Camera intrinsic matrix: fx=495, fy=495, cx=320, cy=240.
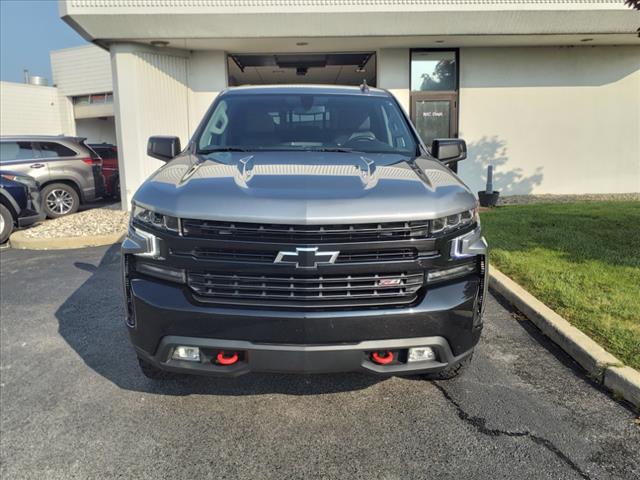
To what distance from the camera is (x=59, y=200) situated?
11219mm

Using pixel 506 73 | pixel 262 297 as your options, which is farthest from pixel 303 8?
pixel 262 297

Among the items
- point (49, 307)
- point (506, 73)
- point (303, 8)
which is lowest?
point (49, 307)

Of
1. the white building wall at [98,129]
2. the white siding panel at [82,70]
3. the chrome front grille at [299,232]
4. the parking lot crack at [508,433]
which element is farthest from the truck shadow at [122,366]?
the white building wall at [98,129]

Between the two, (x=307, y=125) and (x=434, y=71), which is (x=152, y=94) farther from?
(x=307, y=125)

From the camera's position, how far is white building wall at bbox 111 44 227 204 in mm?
10773

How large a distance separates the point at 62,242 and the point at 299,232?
7.04 m

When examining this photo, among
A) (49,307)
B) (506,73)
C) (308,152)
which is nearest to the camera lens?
(308,152)

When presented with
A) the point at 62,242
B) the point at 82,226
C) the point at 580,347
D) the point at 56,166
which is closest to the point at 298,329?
the point at 580,347

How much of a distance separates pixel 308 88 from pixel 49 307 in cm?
339

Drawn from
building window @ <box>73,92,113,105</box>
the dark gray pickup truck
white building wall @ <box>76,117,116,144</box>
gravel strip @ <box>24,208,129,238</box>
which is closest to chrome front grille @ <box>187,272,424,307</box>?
the dark gray pickup truck

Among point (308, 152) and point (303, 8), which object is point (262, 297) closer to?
point (308, 152)

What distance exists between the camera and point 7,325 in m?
4.52

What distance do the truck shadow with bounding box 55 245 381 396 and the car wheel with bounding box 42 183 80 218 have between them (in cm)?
662

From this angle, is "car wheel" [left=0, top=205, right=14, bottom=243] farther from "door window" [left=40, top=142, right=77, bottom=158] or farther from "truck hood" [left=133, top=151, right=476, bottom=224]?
"truck hood" [left=133, top=151, right=476, bottom=224]
